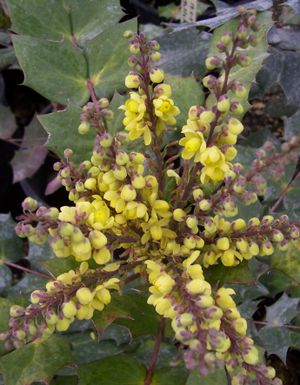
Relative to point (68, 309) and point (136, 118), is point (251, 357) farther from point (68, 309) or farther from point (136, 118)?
point (136, 118)

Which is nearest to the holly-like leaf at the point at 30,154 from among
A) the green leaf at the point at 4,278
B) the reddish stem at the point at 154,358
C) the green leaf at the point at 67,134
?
the green leaf at the point at 4,278

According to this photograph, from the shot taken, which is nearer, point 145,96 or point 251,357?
point 251,357

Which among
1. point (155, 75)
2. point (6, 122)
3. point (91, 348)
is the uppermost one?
point (155, 75)

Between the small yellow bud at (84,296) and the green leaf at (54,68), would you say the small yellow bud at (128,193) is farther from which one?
the green leaf at (54,68)

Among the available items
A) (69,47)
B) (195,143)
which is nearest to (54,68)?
(69,47)

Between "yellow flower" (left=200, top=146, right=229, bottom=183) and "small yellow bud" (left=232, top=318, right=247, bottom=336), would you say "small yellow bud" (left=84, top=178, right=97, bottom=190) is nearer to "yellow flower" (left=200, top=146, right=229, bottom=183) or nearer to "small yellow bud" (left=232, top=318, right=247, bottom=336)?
"yellow flower" (left=200, top=146, right=229, bottom=183)

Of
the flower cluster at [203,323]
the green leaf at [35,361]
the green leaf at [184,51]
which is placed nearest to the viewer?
the flower cluster at [203,323]

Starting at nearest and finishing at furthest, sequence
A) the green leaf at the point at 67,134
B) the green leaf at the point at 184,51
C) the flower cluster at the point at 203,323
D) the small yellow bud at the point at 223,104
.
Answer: the flower cluster at the point at 203,323 → the small yellow bud at the point at 223,104 → the green leaf at the point at 67,134 → the green leaf at the point at 184,51
